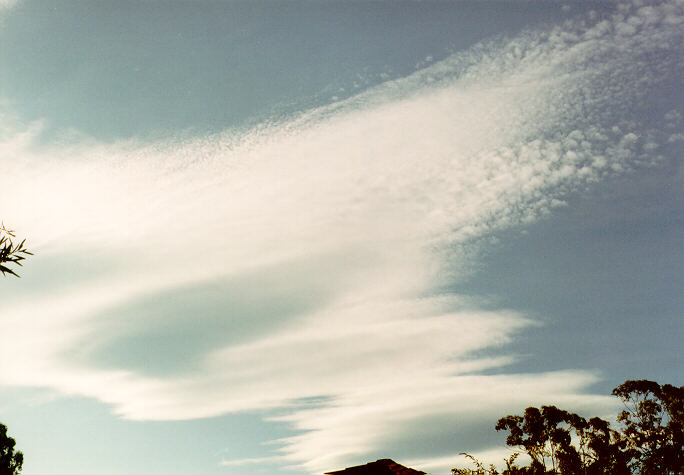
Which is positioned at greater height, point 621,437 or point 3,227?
point 3,227

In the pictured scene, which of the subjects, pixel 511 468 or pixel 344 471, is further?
pixel 344 471

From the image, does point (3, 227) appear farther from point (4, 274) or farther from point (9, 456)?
point (9, 456)

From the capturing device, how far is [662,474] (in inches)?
1793

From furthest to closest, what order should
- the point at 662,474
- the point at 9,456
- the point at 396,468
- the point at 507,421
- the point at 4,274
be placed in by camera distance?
the point at 507,421, the point at 662,474, the point at 9,456, the point at 396,468, the point at 4,274

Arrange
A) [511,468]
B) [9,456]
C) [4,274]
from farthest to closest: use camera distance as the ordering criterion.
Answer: [9,456] < [511,468] < [4,274]

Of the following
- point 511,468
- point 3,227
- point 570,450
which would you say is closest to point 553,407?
point 570,450

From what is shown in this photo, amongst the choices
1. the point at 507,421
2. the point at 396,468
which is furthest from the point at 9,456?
the point at 507,421

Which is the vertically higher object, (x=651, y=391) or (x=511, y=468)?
(x=651, y=391)

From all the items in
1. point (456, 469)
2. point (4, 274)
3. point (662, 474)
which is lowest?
point (662, 474)

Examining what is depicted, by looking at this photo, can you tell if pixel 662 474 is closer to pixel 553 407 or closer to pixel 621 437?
pixel 621 437

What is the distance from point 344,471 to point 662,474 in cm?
3361

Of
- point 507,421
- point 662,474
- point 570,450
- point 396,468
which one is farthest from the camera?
point 507,421

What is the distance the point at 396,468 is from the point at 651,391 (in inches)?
1307

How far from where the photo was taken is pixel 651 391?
160 ft
